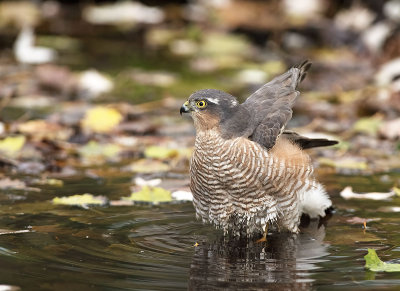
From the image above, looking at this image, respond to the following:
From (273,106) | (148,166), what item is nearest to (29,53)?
(148,166)

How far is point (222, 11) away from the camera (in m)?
14.8

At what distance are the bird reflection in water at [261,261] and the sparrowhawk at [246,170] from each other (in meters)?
0.16

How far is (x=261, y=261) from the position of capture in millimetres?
5051

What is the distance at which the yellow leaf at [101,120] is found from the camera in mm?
8602

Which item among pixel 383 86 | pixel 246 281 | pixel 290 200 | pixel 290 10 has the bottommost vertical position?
pixel 246 281

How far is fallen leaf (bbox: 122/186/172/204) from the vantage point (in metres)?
6.32

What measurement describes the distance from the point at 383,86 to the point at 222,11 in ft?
17.0

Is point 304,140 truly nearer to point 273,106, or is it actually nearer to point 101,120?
point 273,106

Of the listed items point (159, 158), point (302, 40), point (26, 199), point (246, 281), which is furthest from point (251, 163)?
point (302, 40)

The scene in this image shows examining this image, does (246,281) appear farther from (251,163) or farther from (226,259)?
(251,163)

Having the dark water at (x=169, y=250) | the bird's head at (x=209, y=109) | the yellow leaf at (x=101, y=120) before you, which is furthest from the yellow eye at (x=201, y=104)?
the yellow leaf at (x=101, y=120)

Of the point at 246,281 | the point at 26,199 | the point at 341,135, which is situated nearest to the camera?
the point at 246,281

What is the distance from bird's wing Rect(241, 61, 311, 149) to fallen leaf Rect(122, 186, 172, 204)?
3.15 ft

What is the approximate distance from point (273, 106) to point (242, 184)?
34.3 inches
